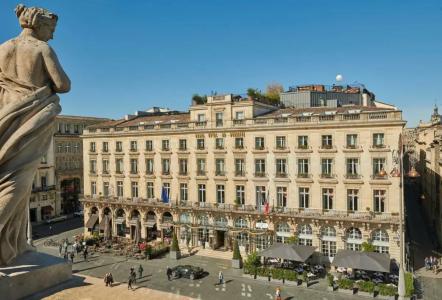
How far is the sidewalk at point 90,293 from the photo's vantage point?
6.85 metres

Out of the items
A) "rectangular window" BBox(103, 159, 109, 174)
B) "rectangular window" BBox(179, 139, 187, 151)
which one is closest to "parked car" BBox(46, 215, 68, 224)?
"rectangular window" BBox(103, 159, 109, 174)

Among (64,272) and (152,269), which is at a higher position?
(64,272)

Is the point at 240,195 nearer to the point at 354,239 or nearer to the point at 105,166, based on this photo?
the point at 354,239

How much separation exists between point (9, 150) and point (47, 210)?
72703 millimetres

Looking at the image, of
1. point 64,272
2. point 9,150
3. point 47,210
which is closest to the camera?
point 9,150

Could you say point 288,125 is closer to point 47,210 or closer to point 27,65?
point 27,65

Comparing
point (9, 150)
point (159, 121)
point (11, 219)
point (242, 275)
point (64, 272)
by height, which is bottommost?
point (242, 275)

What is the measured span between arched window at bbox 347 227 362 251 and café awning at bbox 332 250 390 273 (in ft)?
14.2

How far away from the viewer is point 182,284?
120 ft

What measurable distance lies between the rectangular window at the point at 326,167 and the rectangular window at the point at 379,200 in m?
5.12

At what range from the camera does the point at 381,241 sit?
4078cm

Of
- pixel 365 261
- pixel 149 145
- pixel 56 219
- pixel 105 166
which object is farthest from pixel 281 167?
pixel 56 219

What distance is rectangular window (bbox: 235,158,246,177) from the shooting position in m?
48.9

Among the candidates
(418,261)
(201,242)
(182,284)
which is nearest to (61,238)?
(201,242)
